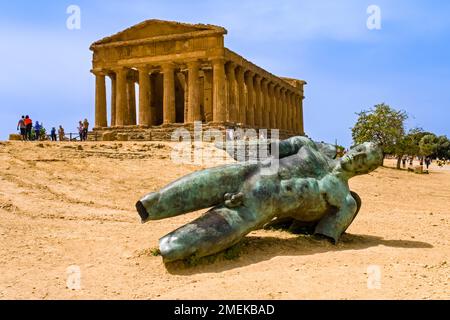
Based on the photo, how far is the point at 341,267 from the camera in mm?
6039

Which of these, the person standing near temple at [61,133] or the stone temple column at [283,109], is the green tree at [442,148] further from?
the person standing near temple at [61,133]

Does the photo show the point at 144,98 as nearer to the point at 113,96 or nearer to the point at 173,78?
the point at 173,78

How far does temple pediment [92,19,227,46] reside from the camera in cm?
3594

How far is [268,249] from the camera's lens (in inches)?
277

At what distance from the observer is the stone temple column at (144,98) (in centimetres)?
3822

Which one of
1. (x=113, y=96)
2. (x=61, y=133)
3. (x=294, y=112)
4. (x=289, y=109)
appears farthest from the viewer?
(x=294, y=112)

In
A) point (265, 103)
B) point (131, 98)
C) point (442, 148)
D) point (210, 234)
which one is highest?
point (131, 98)

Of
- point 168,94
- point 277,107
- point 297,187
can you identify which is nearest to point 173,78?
point 168,94

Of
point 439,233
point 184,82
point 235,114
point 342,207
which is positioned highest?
point 184,82

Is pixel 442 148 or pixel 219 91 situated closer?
pixel 219 91

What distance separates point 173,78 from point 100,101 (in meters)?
Result: 6.92
